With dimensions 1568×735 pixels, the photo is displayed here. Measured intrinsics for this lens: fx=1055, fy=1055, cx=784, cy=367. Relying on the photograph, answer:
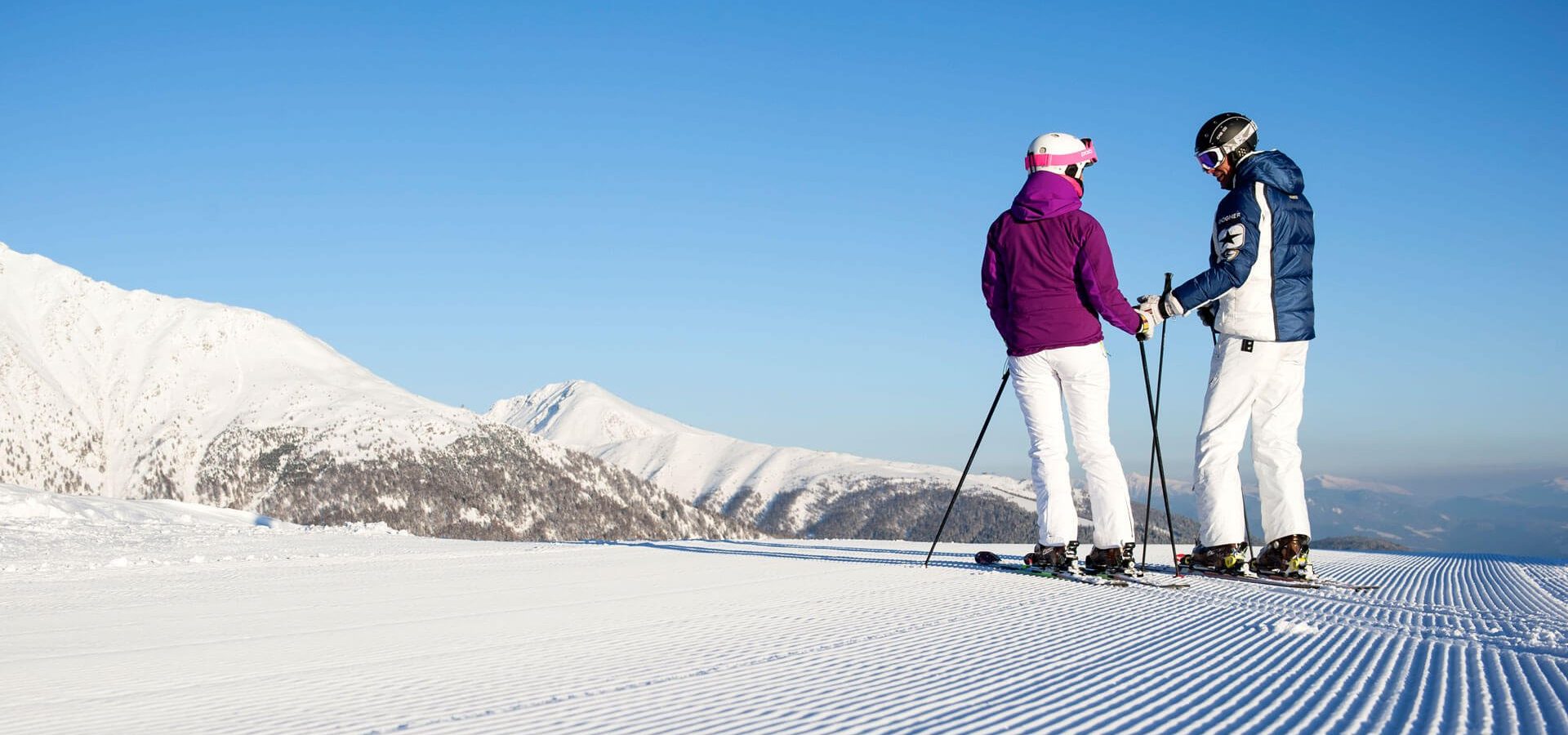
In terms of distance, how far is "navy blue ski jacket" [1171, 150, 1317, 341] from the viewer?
6785mm

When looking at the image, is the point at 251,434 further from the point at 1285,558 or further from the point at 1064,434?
the point at 1285,558

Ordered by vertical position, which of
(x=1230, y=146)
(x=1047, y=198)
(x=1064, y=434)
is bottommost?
(x=1064, y=434)

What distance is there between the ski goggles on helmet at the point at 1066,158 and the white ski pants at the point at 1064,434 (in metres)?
1.23

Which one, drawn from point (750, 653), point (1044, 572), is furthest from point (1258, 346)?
point (750, 653)

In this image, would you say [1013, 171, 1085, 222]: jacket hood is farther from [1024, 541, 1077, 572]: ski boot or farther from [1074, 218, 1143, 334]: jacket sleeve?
[1024, 541, 1077, 572]: ski boot

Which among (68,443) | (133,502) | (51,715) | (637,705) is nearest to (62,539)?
(133,502)

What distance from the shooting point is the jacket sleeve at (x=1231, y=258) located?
6.76 meters

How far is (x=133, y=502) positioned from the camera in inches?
530

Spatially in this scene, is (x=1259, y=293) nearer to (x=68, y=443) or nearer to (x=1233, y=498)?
(x=1233, y=498)

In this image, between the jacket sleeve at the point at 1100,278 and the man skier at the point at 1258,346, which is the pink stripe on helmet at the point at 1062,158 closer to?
the jacket sleeve at the point at 1100,278

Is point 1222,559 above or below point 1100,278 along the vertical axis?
below

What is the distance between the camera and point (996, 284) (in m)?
7.30

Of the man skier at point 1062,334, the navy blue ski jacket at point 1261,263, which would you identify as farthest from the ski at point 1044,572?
the navy blue ski jacket at point 1261,263

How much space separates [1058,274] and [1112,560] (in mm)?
1862
